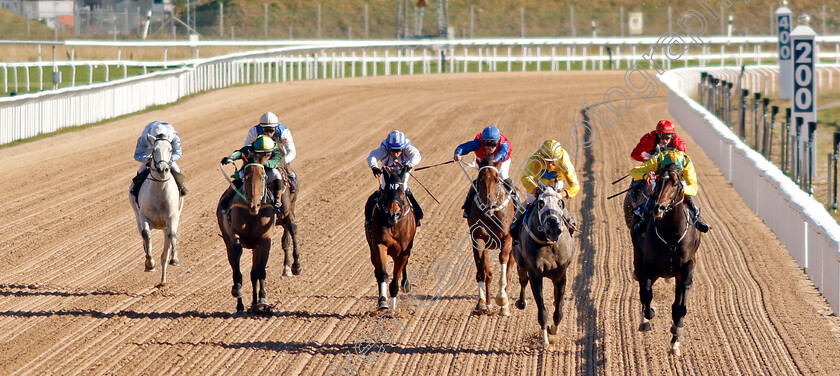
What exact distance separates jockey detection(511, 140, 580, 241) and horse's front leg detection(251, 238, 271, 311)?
7.69 feet

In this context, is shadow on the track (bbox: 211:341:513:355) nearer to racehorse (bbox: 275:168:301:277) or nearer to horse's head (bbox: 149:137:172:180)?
racehorse (bbox: 275:168:301:277)

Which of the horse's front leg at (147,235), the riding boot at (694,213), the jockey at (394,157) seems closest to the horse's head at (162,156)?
the horse's front leg at (147,235)

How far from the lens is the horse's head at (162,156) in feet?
34.8

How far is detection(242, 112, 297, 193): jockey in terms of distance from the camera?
442 inches

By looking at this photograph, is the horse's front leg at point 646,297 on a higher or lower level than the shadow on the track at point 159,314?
higher

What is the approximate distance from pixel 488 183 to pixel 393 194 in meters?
0.83

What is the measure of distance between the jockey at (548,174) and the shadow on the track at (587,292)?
94 cm

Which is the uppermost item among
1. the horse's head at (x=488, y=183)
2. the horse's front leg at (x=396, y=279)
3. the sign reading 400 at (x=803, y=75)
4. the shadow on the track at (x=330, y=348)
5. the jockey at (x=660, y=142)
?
the sign reading 400 at (x=803, y=75)

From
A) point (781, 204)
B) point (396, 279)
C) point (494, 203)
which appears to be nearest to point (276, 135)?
point (396, 279)

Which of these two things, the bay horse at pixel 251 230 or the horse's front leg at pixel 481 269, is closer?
the bay horse at pixel 251 230

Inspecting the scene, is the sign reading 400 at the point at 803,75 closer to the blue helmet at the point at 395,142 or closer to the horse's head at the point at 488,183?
the horse's head at the point at 488,183

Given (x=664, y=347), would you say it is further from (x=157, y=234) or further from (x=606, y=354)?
(x=157, y=234)

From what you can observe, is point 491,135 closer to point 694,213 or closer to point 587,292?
point 694,213

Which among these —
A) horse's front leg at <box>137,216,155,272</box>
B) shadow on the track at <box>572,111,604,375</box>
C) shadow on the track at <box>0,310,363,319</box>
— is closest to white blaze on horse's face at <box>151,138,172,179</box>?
horse's front leg at <box>137,216,155,272</box>
